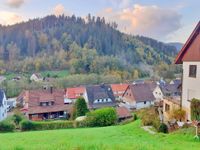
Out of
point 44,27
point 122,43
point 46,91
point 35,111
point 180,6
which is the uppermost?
point 44,27

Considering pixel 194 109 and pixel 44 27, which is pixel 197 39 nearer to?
pixel 194 109

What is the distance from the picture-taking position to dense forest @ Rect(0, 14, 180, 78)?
101 meters

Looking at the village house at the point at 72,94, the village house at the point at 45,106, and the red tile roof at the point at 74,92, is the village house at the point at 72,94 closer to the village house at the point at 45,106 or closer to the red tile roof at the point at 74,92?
the red tile roof at the point at 74,92

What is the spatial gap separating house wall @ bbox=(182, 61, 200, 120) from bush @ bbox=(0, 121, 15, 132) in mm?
18260

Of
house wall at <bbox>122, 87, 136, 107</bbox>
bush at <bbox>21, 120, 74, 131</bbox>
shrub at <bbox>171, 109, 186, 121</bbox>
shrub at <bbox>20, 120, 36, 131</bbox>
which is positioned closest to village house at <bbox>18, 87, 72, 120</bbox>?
house wall at <bbox>122, 87, 136, 107</bbox>

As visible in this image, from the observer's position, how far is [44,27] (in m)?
155

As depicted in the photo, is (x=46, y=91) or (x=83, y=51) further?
(x=83, y=51)

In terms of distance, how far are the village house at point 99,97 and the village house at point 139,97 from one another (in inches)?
140

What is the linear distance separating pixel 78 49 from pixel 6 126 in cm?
8904

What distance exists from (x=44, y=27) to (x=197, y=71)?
480 ft

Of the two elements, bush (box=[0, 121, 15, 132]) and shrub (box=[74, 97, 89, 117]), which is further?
shrub (box=[74, 97, 89, 117])

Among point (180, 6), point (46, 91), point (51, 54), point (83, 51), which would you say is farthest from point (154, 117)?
point (51, 54)

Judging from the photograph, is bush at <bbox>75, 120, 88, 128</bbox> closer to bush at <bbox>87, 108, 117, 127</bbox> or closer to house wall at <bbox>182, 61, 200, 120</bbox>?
bush at <bbox>87, 108, 117, 127</bbox>

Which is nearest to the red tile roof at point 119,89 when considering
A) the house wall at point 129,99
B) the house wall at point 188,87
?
the house wall at point 129,99
